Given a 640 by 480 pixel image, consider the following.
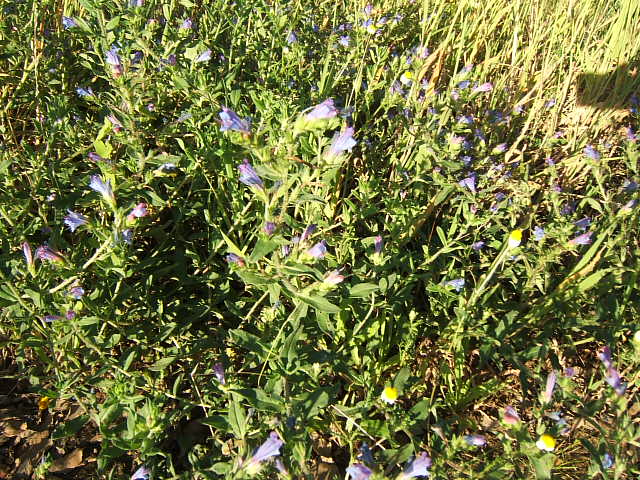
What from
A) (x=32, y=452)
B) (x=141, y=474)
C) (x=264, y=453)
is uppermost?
(x=264, y=453)

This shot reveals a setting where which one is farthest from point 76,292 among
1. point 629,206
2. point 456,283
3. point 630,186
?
point 630,186

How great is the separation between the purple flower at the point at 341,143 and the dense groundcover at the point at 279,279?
1 centimetres

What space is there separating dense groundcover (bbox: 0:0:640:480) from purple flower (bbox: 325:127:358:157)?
14mm

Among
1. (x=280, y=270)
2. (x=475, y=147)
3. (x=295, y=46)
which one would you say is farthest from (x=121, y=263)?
(x=475, y=147)

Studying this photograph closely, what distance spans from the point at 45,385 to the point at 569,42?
4.70m

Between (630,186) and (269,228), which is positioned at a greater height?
(269,228)

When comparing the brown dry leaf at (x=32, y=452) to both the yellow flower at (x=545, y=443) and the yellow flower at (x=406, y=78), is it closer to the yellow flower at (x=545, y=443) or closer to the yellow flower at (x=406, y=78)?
the yellow flower at (x=545, y=443)

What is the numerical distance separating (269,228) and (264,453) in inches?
31.6

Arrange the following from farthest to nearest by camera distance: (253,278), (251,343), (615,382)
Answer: (251,343) < (615,382) < (253,278)

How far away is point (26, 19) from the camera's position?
314 cm

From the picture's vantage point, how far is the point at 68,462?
2154mm

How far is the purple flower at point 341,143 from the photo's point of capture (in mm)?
1799

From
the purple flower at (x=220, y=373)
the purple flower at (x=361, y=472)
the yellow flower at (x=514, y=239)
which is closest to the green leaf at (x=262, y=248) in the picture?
the purple flower at (x=220, y=373)

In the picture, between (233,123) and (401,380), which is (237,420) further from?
(233,123)
